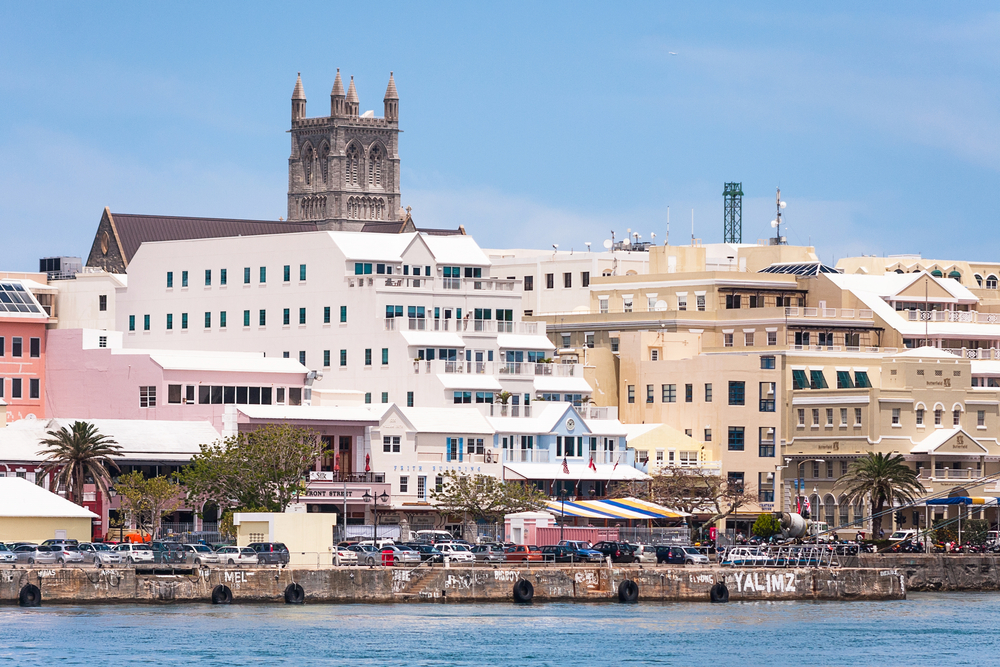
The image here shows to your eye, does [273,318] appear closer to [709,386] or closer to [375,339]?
[375,339]

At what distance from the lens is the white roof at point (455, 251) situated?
177625 millimetres

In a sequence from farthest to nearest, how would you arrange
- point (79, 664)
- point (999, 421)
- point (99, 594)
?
point (999, 421) → point (99, 594) → point (79, 664)

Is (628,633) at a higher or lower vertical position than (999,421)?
lower

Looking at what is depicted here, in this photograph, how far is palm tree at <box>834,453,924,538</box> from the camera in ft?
543

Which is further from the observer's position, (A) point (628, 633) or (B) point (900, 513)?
(B) point (900, 513)

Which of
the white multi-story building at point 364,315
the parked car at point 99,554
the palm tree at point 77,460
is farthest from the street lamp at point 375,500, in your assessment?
the parked car at point 99,554

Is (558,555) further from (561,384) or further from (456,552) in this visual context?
(561,384)

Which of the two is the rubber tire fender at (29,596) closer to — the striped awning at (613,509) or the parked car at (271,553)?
the parked car at (271,553)

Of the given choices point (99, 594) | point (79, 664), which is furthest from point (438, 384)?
point (79, 664)

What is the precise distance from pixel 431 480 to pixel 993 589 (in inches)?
1348

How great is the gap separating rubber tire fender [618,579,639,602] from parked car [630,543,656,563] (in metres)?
4.88

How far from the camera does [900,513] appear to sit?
→ 172m

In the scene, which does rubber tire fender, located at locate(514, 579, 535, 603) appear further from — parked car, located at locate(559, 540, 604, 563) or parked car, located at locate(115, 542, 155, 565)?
parked car, located at locate(115, 542, 155, 565)

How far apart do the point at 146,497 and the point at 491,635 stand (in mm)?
33497
